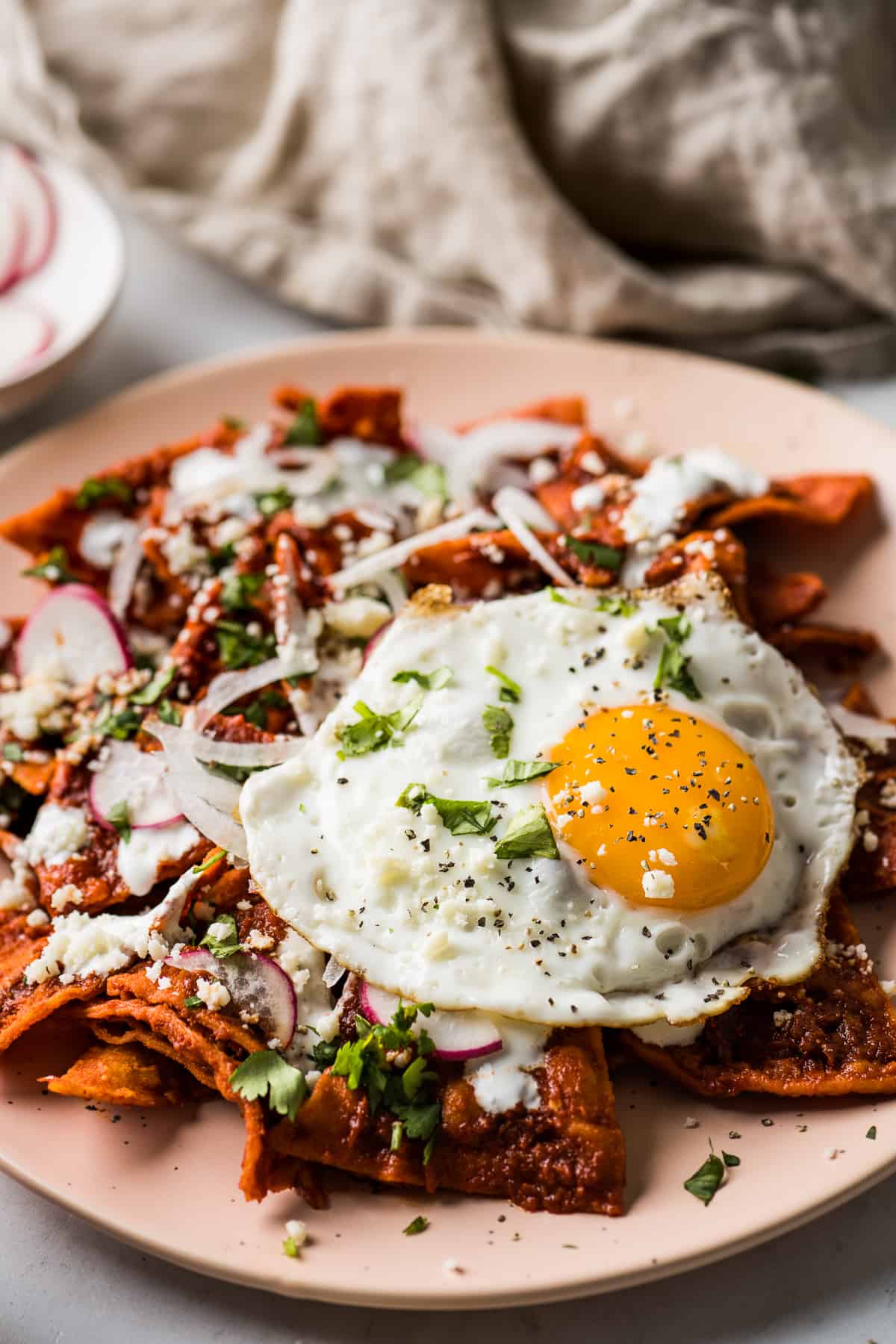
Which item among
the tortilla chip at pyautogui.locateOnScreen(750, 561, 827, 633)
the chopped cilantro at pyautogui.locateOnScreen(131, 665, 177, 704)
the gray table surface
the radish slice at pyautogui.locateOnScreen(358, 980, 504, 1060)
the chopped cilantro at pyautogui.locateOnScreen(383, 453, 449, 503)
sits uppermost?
the chopped cilantro at pyautogui.locateOnScreen(131, 665, 177, 704)

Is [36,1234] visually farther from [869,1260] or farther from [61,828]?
[869,1260]

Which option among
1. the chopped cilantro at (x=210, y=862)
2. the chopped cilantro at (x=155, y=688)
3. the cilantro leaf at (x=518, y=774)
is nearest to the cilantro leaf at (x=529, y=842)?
the cilantro leaf at (x=518, y=774)

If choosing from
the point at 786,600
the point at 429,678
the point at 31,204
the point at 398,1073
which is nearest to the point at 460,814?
the point at 429,678

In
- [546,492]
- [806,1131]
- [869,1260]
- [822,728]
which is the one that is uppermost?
[546,492]

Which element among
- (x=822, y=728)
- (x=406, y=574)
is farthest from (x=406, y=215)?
(x=822, y=728)

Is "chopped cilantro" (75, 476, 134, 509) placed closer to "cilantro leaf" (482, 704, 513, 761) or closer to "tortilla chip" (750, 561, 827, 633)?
"cilantro leaf" (482, 704, 513, 761)

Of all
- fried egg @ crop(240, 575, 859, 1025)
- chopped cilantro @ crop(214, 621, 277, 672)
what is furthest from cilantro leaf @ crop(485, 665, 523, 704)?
chopped cilantro @ crop(214, 621, 277, 672)

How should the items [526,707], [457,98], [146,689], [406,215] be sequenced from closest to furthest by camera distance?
[526,707]
[146,689]
[457,98]
[406,215]

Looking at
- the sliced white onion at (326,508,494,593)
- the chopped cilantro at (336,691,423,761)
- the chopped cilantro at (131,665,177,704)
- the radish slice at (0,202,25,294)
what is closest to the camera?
the chopped cilantro at (336,691,423,761)

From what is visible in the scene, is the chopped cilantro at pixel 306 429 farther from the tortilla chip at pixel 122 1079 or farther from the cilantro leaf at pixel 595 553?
the tortilla chip at pixel 122 1079
